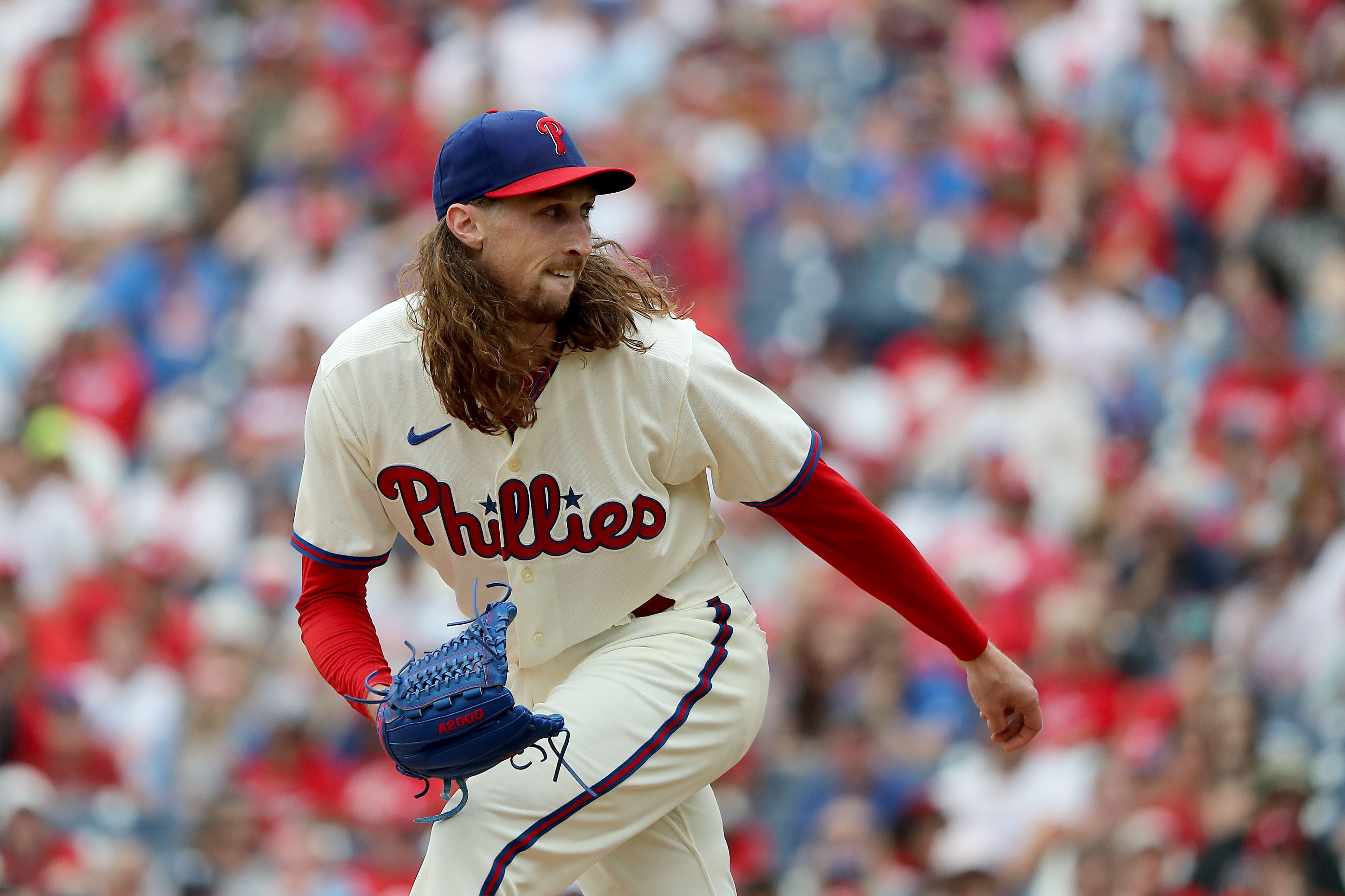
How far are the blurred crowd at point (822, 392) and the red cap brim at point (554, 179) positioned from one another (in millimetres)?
3593

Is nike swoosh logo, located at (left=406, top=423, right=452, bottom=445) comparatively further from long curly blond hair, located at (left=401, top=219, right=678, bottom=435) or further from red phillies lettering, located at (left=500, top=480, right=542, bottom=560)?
red phillies lettering, located at (left=500, top=480, right=542, bottom=560)

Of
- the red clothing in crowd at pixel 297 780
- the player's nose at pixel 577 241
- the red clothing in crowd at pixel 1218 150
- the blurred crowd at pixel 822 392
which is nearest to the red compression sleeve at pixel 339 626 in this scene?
the player's nose at pixel 577 241

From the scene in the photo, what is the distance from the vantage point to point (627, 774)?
3088mm

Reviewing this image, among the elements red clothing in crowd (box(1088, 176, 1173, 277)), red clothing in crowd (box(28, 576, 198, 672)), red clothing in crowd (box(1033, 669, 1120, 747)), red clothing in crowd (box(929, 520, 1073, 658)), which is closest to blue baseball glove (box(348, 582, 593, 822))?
red clothing in crowd (box(1033, 669, 1120, 747))

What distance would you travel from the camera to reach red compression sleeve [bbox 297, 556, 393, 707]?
314 cm

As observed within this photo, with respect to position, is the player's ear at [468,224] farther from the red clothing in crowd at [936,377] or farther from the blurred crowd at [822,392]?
the red clothing in crowd at [936,377]

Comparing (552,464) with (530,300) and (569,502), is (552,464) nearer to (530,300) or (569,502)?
(569,502)

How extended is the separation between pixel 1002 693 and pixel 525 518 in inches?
41.0

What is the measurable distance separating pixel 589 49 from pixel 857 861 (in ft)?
20.3

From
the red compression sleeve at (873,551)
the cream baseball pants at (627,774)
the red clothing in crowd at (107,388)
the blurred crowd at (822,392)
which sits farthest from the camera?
the red clothing in crowd at (107,388)

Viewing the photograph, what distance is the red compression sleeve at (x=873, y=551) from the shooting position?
10.8ft

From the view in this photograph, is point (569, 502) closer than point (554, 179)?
No

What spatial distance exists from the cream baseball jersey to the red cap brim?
31cm

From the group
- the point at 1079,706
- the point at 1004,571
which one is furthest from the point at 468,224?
the point at 1004,571
